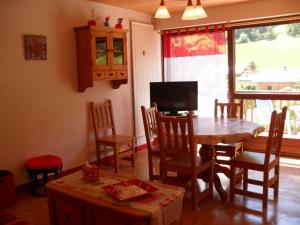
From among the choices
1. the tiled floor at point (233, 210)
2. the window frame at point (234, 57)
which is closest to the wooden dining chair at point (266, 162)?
the tiled floor at point (233, 210)

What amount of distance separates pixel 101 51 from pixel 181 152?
1891 mm

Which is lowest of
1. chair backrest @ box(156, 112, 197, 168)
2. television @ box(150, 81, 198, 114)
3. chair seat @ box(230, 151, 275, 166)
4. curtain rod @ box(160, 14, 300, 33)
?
chair seat @ box(230, 151, 275, 166)

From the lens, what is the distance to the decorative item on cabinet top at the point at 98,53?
12.9ft

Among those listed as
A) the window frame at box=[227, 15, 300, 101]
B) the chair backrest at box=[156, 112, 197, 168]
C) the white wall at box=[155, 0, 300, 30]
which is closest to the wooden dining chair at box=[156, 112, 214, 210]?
the chair backrest at box=[156, 112, 197, 168]

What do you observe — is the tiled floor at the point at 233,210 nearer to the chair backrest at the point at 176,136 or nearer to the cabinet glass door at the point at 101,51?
the chair backrest at the point at 176,136

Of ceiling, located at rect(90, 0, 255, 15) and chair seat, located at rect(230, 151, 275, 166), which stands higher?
ceiling, located at rect(90, 0, 255, 15)

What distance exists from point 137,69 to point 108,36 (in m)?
1.08

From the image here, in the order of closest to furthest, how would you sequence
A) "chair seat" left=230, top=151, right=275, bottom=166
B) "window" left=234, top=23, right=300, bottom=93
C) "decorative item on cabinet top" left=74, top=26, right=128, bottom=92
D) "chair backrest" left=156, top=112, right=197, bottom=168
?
"chair backrest" left=156, top=112, right=197, bottom=168
"chair seat" left=230, top=151, right=275, bottom=166
"decorative item on cabinet top" left=74, top=26, right=128, bottom=92
"window" left=234, top=23, right=300, bottom=93

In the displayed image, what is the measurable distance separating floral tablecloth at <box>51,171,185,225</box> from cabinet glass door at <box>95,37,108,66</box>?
1946mm

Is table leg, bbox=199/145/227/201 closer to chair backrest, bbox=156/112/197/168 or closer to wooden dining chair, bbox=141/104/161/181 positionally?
chair backrest, bbox=156/112/197/168

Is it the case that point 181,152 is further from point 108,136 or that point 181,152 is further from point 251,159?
point 108,136

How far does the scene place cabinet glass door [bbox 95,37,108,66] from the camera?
402 cm

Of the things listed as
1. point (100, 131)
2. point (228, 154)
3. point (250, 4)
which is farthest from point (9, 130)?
point (250, 4)

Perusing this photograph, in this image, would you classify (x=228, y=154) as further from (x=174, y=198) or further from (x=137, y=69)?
(x=137, y=69)
